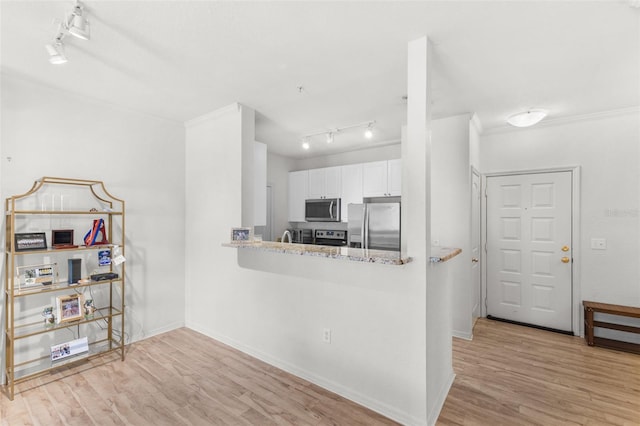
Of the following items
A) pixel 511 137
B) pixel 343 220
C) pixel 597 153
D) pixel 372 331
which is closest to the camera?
pixel 372 331

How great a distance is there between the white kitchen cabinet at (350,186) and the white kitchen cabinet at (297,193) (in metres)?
0.81

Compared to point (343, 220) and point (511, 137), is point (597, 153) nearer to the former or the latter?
point (511, 137)

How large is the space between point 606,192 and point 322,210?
3607mm

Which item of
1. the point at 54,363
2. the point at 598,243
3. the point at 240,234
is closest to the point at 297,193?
the point at 240,234

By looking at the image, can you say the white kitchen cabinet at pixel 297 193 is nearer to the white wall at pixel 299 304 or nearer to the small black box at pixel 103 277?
the white wall at pixel 299 304

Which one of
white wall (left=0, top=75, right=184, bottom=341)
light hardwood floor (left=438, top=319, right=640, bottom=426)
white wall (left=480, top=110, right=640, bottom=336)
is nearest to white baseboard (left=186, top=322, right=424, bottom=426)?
light hardwood floor (left=438, top=319, right=640, bottom=426)

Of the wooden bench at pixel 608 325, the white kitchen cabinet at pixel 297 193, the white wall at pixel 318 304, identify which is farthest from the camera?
the white kitchen cabinet at pixel 297 193

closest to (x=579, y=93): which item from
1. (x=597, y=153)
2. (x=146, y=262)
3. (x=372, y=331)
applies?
(x=597, y=153)

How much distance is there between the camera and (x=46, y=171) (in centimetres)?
271

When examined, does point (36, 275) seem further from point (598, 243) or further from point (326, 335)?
point (598, 243)

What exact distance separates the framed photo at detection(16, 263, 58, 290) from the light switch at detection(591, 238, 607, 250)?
551 cm

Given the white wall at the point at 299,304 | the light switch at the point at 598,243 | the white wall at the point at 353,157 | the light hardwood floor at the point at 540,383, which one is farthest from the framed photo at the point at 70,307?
the light switch at the point at 598,243

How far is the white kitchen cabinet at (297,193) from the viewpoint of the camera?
5.42 metres

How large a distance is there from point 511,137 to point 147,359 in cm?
491
